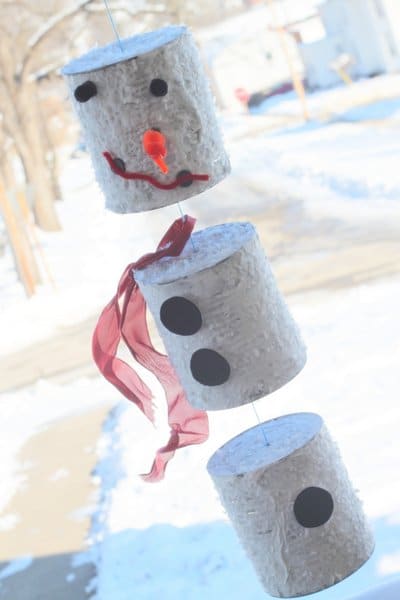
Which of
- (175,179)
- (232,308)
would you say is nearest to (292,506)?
(232,308)

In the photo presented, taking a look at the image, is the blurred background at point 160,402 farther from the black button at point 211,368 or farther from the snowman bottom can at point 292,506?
the black button at point 211,368

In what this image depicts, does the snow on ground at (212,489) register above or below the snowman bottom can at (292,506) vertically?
below

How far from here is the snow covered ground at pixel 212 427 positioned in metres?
6.23

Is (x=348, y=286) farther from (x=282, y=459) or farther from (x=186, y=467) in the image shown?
(x=282, y=459)

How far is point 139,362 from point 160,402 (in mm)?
6860

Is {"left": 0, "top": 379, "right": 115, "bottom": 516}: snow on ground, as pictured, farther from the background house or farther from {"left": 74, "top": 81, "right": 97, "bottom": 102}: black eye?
the background house

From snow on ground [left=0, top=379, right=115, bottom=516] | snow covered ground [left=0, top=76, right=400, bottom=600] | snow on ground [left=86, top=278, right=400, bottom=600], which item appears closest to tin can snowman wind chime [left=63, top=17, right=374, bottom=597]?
snow covered ground [left=0, top=76, right=400, bottom=600]

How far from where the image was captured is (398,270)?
470 inches

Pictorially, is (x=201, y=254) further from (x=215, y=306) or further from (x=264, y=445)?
(x=264, y=445)

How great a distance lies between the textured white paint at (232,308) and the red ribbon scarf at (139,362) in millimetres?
144

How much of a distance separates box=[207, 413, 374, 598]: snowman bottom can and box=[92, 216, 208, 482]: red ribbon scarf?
165 mm

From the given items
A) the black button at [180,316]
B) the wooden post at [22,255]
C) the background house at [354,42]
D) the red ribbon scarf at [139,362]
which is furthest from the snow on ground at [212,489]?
the background house at [354,42]

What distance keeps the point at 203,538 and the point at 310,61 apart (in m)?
40.4

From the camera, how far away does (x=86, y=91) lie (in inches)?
106
